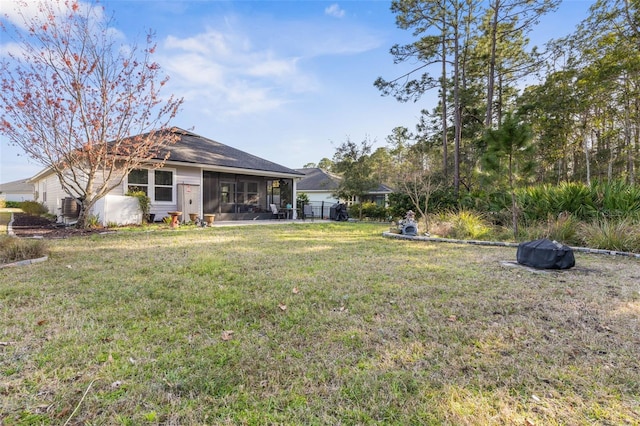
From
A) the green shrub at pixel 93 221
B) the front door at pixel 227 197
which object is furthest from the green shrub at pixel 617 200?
the green shrub at pixel 93 221

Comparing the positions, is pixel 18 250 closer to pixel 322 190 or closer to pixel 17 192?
pixel 322 190

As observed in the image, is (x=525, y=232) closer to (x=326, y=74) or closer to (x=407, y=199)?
(x=407, y=199)

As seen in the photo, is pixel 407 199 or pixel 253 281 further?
pixel 407 199

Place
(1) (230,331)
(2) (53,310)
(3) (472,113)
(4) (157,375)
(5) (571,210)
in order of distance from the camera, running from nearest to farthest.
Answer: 1. (4) (157,375)
2. (1) (230,331)
3. (2) (53,310)
4. (5) (571,210)
5. (3) (472,113)

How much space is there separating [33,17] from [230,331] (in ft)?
35.9

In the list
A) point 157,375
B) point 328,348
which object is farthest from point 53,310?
point 328,348

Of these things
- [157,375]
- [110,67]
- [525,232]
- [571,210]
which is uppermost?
[110,67]

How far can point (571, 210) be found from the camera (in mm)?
8469

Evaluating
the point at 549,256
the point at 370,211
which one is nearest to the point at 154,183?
the point at 370,211

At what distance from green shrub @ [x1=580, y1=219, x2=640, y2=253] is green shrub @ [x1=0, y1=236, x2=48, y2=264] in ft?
35.8

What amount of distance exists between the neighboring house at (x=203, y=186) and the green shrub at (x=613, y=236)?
12.0 m

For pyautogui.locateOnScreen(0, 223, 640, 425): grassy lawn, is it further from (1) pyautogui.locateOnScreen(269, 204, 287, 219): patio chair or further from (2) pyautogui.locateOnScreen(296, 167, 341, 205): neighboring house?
(2) pyautogui.locateOnScreen(296, 167, 341, 205): neighboring house

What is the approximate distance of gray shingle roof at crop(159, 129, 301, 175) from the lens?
1273 centimetres

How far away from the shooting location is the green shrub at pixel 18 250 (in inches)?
196
